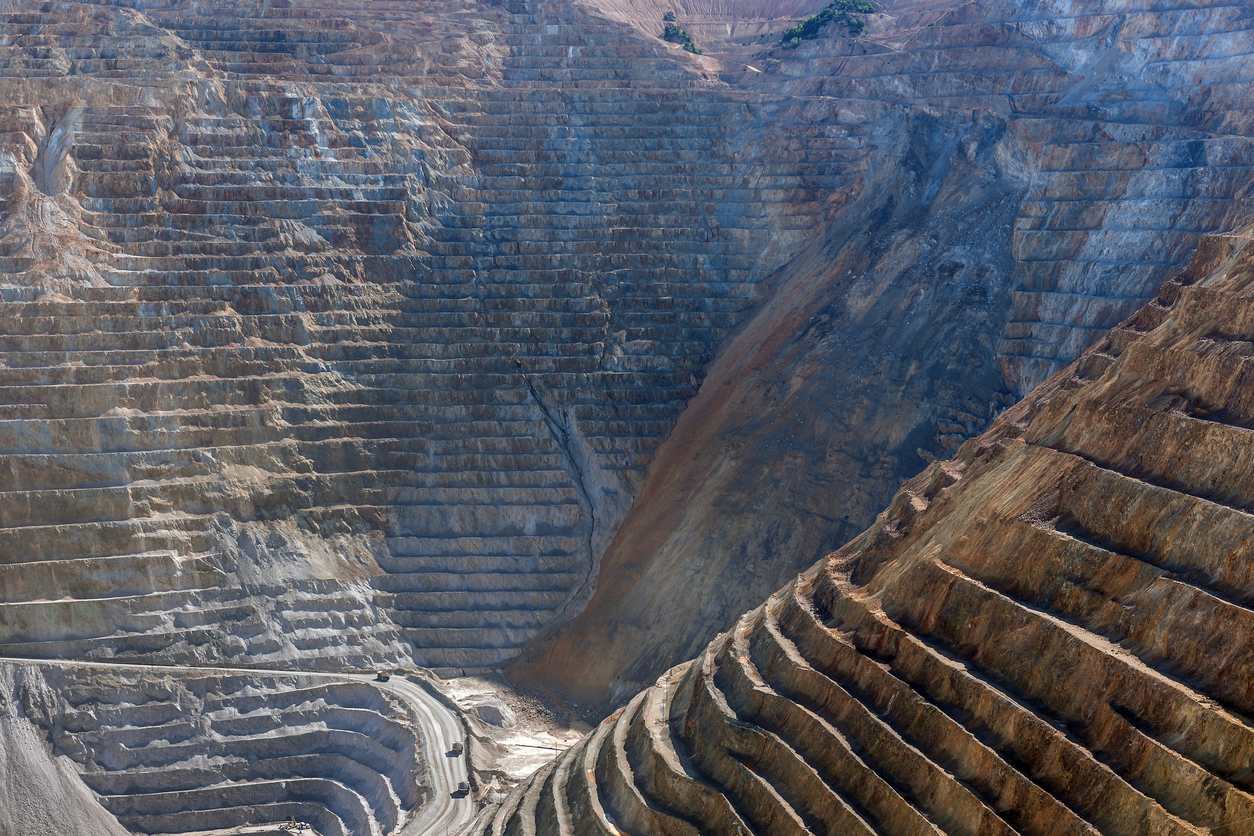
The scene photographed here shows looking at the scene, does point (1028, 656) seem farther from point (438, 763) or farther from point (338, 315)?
point (338, 315)

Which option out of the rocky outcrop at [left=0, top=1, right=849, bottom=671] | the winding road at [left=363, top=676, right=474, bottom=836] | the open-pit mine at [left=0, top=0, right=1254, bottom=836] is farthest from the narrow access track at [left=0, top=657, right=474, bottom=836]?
the rocky outcrop at [left=0, top=1, right=849, bottom=671]

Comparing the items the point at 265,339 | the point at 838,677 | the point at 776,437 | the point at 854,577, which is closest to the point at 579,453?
the point at 776,437

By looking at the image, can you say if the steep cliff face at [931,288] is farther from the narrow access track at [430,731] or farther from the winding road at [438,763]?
the narrow access track at [430,731]

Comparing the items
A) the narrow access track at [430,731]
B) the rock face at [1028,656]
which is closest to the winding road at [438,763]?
the narrow access track at [430,731]

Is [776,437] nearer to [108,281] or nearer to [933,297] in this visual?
[933,297]

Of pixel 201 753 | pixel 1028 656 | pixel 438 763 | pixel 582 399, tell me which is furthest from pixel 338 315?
pixel 1028 656
